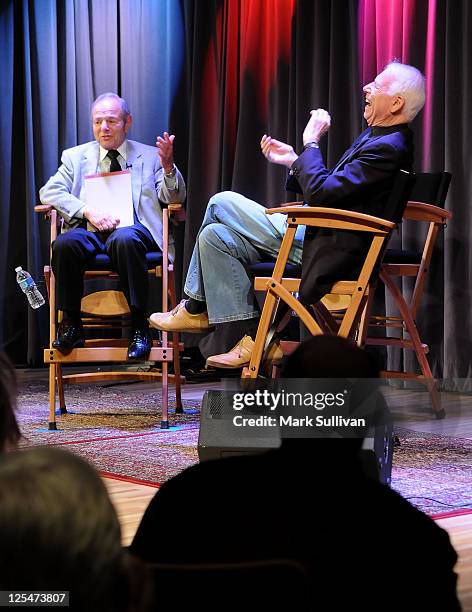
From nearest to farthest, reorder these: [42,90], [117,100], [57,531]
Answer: [57,531] → [117,100] → [42,90]

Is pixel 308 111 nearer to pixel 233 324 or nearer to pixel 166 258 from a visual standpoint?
pixel 233 324

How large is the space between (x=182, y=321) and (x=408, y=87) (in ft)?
3.70

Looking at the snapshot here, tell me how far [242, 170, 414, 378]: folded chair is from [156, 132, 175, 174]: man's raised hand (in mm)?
776

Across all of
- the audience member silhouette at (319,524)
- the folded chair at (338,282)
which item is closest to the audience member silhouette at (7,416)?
the audience member silhouette at (319,524)

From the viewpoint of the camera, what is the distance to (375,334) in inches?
186

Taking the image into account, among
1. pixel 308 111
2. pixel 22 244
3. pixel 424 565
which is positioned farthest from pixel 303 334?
pixel 424 565

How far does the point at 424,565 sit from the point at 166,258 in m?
2.78

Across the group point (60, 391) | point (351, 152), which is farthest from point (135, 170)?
point (351, 152)

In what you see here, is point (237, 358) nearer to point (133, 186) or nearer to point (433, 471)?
point (433, 471)

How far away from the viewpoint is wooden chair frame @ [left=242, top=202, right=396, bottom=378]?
2.84 meters

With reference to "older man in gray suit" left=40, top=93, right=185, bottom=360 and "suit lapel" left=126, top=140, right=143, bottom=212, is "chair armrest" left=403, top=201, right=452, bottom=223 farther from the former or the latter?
"suit lapel" left=126, top=140, right=143, bottom=212

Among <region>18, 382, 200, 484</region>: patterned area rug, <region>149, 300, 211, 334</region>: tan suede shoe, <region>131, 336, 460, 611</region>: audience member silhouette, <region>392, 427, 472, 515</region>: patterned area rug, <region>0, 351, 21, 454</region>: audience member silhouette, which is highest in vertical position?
<region>0, 351, 21, 454</region>: audience member silhouette

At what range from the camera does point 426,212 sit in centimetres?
366

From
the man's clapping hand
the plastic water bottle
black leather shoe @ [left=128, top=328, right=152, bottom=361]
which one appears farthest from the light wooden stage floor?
the plastic water bottle
